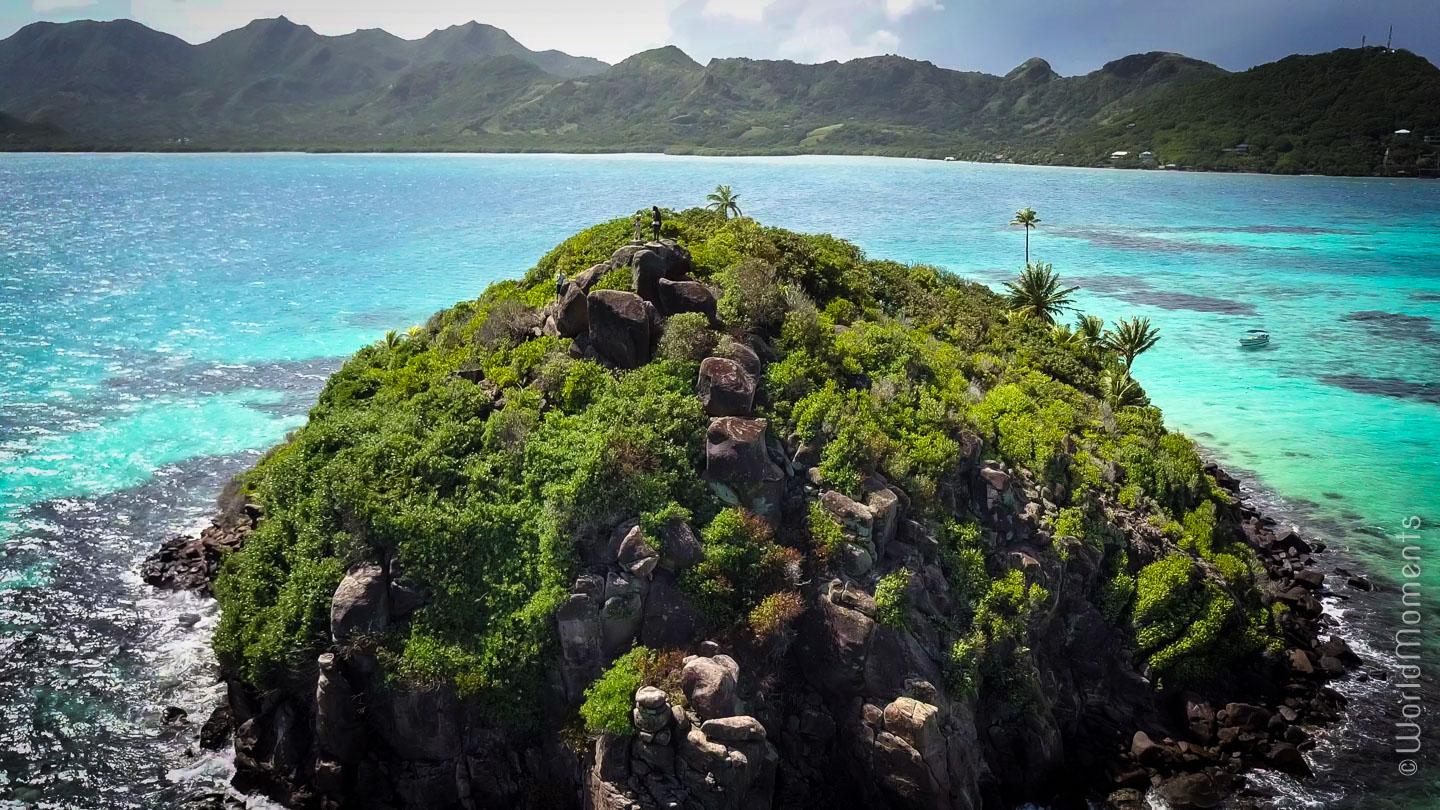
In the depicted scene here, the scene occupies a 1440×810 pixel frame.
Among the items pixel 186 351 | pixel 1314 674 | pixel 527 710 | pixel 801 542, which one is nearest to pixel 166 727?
pixel 527 710

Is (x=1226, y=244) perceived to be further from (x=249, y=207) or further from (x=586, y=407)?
(x=249, y=207)

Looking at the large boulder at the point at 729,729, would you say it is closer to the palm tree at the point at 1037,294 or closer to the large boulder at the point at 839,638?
the large boulder at the point at 839,638

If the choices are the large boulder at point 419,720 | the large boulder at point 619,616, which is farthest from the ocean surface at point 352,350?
the large boulder at point 619,616

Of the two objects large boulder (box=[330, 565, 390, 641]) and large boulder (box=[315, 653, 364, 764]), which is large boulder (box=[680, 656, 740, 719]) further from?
large boulder (box=[315, 653, 364, 764])

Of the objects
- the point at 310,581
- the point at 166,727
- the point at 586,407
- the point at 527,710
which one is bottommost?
the point at 166,727

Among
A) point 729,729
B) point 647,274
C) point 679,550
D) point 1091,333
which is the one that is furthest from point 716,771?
point 1091,333

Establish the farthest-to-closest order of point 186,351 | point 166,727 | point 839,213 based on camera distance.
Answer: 1. point 839,213
2. point 186,351
3. point 166,727

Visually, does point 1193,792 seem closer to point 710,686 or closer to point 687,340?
point 710,686

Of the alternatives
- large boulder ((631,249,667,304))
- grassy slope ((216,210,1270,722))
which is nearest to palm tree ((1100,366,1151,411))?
grassy slope ((216,210,1270,722))
